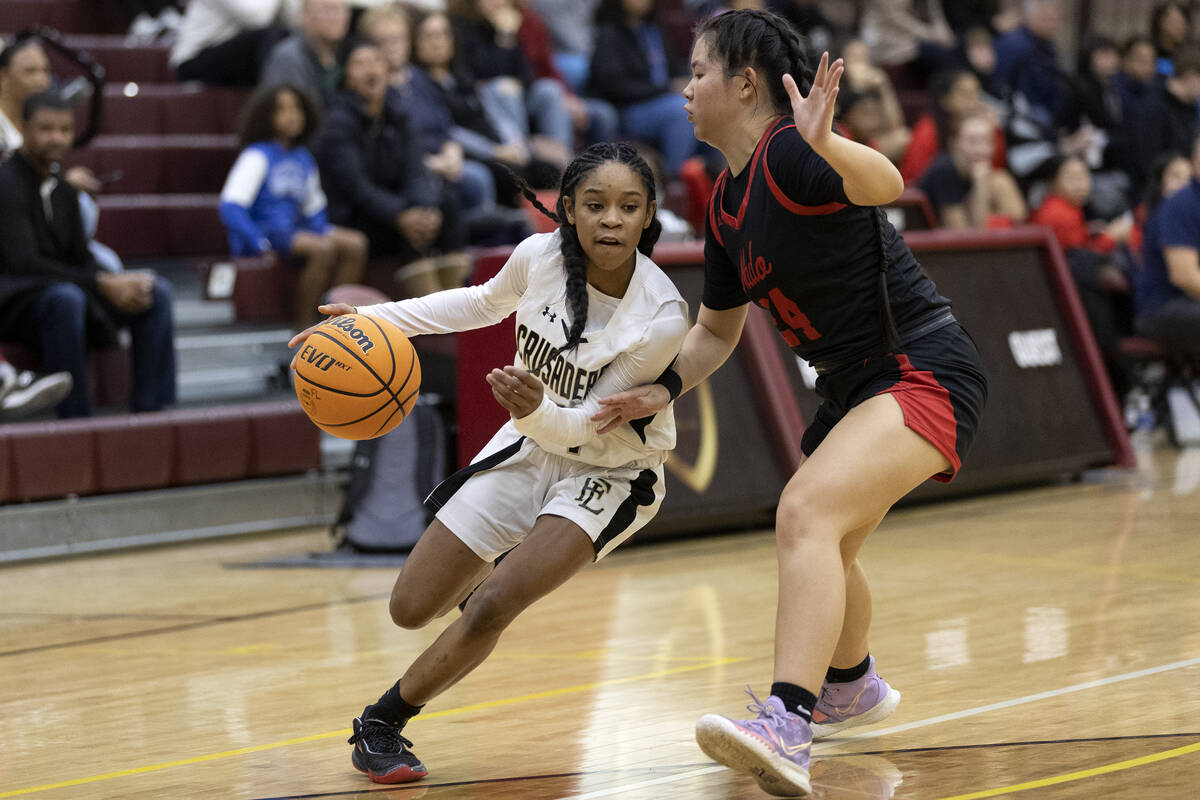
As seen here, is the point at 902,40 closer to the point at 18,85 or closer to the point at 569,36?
the point at 569,36

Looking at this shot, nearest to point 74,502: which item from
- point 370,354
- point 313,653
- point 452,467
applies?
point 452,467

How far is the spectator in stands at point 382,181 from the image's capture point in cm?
962

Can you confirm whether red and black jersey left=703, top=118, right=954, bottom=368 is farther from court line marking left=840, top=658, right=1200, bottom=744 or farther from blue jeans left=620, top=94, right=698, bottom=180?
blue jeans left=620, top=94, right=698, bottom=180

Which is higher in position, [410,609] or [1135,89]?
[1135,89]

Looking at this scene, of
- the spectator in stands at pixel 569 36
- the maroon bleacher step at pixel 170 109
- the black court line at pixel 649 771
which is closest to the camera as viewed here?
the black court line at pixel 649 771

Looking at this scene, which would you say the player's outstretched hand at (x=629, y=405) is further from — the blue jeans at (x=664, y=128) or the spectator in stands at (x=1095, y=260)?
the blue jeans at (x=664, y=128)

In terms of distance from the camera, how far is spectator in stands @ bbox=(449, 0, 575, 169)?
1167cm

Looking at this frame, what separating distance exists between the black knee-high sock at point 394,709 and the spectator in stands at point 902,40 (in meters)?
12.7

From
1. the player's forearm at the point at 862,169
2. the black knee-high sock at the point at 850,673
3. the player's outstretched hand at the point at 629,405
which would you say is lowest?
the black knee-high sock at the point at 850,673

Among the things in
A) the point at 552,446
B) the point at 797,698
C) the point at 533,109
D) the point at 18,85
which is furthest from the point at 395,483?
the point at 533,109

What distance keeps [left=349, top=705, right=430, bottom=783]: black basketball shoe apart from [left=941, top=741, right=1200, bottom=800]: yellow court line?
1.29 metres

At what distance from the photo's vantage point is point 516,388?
3.71 metres

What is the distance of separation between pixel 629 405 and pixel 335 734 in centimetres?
132

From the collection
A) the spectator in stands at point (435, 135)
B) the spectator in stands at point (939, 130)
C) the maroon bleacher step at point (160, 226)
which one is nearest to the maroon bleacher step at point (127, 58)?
the maroon bleacher step at point (160, 226)
